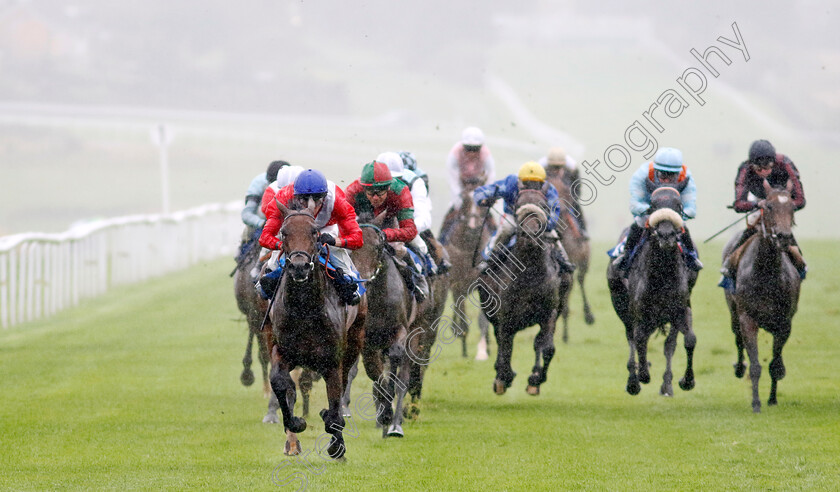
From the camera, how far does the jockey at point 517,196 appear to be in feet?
35.8

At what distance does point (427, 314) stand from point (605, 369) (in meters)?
3.86

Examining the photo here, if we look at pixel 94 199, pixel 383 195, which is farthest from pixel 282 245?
pixel 94 199

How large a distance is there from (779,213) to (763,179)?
0.58m

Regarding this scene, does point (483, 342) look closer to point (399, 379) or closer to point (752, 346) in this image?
point (752, 346)

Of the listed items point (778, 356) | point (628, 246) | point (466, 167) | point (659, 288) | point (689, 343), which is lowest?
point (778, 356)

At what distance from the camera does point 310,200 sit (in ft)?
25.5

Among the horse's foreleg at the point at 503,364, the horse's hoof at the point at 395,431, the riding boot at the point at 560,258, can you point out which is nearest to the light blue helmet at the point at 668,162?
the riding boot at the point at 560,258

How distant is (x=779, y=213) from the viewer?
32.9 ft

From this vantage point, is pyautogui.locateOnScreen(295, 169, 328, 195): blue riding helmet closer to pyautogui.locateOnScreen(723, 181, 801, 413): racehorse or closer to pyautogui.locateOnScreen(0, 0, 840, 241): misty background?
pyautogui.locateOnScreen(723, 181, 801, 413): racehorse

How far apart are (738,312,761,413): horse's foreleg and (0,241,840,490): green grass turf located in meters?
0.18

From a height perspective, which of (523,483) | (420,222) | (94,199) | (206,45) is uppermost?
(206,45)

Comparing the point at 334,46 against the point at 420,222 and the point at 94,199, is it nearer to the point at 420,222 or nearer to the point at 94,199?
the point at 94,199

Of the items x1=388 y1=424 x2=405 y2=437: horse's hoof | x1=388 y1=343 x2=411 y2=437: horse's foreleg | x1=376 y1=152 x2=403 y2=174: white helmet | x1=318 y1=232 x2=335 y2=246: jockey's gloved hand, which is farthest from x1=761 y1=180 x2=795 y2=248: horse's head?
x1=318 y1=232 x2=335 y2=246: jockey's gloved hand

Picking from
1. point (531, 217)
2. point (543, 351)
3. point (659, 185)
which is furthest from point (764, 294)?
point (531, 217)
